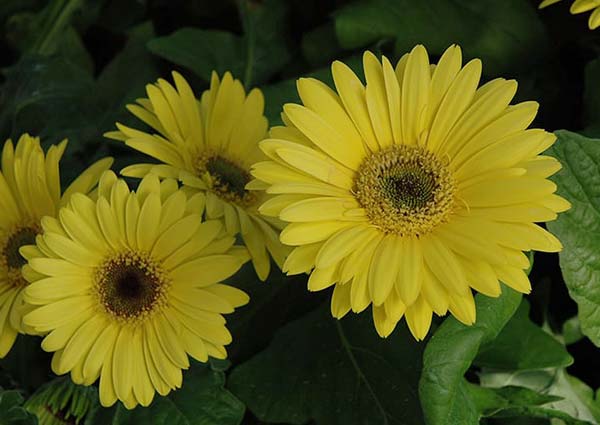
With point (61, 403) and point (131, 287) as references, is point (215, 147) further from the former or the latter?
point (61, 403)

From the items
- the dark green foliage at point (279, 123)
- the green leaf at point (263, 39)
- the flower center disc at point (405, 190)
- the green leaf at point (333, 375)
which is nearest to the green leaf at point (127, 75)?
the dark green foliage at point (279, 123)

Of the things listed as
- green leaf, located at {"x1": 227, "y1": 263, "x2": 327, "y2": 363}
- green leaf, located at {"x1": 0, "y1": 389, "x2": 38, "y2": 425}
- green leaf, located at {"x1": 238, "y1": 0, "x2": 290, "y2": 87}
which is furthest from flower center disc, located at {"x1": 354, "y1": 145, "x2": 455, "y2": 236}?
green leaf, located at {"x1": 238, "y1": 0, "x2": 290, "y2": 87}

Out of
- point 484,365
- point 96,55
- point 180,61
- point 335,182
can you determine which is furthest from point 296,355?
point 96,55

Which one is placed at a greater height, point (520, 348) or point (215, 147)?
point (215, 147)

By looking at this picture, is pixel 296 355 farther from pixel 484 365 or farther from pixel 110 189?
pixel 110 189

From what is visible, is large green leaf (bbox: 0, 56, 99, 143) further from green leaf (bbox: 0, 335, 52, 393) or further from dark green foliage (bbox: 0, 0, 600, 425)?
green leaf (bbox: 0, 335, 52, 393)

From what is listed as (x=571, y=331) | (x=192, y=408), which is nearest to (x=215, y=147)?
(x=192, y=408)
